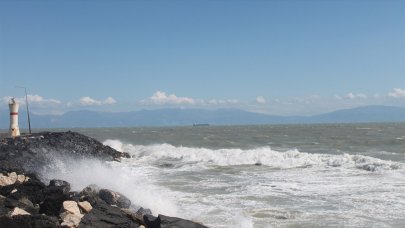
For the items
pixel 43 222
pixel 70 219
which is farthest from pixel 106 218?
pixel 43 222

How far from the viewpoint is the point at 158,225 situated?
8.80 metres

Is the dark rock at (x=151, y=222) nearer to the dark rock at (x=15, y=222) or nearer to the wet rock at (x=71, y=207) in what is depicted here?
the wet rock at (x=71, y=207)

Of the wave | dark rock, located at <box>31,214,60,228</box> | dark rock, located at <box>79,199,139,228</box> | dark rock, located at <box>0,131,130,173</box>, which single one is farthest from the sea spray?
the wave

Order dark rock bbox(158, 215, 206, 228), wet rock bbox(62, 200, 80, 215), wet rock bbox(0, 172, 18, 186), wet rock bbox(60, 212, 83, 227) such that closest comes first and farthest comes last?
1. dark rock bbox(158, 215, 206, 228)
2. wet rock bbox(60, 212, 83, 227)
3. wet rock bbox(62, 200, 80, 215)
4. wet rock bbox(0, 172, 18, 186)

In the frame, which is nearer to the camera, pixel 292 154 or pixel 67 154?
pixel 67 154

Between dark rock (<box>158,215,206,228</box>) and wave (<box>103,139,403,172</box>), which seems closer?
dark rock (<box>158,215,206,228</box>)

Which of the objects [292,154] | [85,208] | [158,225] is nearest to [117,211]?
[85,208]

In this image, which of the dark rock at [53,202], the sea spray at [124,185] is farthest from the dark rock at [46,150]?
the dark rock at [53,202]

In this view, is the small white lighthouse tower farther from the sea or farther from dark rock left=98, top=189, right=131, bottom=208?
dark rock left=98, top=189, right=131, bottom=208

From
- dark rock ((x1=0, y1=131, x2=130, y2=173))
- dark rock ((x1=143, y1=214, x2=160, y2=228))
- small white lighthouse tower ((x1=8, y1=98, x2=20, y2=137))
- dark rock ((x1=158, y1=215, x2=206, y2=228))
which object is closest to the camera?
dark rock ((x1=158, y1=215, x2=206, y2=228))

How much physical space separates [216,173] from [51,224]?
47.4 ft

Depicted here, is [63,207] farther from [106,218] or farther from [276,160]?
[276,160]

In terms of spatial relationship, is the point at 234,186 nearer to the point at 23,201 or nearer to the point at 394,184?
the point at 394,184

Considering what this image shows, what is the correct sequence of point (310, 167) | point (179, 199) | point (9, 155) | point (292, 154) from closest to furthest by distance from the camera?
point (179, 199) → point (9, 155) → point (310, 167) → point (292, 154)
